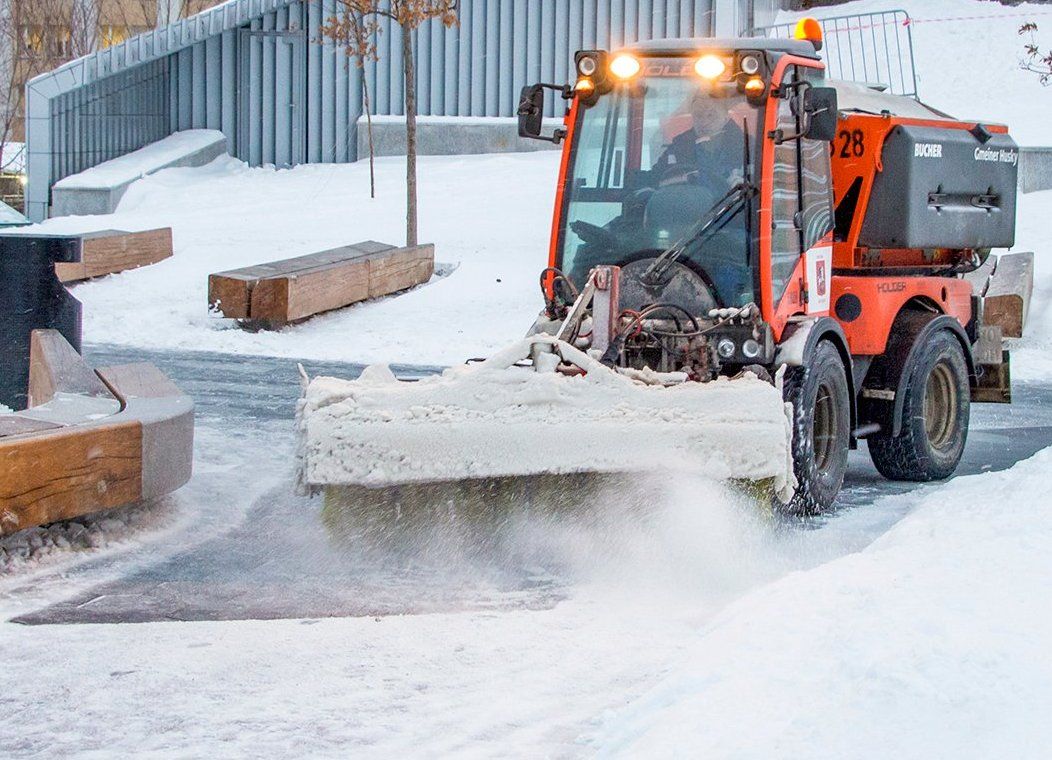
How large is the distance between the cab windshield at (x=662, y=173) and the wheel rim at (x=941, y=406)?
2.26 m

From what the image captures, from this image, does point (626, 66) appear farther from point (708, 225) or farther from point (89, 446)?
point (89, 446)

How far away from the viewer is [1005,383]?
1014 centimetres

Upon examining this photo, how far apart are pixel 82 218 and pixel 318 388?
15.7 metres

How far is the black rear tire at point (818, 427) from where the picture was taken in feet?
24.4

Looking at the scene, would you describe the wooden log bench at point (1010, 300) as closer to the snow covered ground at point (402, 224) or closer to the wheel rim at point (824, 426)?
the snow covered ground at point (402, 224)

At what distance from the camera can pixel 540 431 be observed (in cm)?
650

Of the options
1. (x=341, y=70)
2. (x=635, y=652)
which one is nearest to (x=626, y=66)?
(x=635, y=652)

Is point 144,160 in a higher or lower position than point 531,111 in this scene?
lower

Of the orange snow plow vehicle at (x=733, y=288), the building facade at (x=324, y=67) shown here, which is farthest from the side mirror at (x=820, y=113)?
the building facade at (x=324, y=67)

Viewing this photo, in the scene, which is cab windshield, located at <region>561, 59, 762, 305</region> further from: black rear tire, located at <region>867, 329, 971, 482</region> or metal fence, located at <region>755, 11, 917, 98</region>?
metal fence, located at <region>755, 11, 917, 98</region>

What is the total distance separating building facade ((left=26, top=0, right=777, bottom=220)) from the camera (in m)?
23.6

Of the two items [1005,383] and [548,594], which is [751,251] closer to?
[548,594]

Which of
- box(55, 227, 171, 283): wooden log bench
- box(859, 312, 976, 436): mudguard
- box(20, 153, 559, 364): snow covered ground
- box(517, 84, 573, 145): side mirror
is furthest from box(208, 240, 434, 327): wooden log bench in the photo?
box(517, 84, 573, 145): side mirror

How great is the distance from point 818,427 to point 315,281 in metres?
8.43
